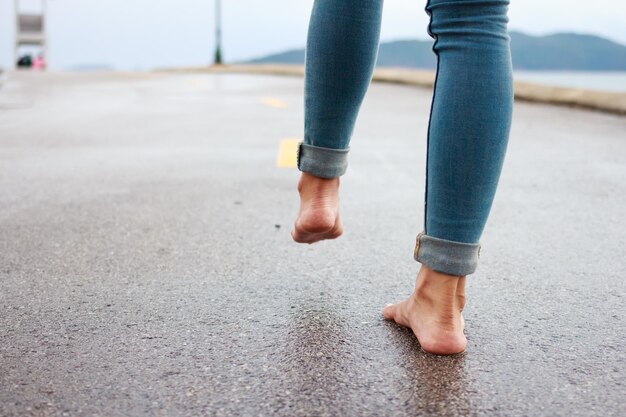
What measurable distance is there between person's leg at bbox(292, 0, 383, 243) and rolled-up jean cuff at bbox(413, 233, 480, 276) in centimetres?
36

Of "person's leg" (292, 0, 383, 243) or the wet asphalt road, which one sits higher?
"person's leg" (292, 0, 383, 243)

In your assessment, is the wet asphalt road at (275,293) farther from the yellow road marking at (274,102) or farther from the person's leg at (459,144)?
the yellow road marking at (274,102)

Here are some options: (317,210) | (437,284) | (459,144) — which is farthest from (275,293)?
(459,144)

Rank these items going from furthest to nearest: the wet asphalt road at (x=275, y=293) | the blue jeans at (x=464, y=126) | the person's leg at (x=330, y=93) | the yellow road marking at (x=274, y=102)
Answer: the yellow road marking at (x=274, y=102) → the person's leg at (x=330, y=93) → the blue jeans at (x=464, y=126) → the wet asphalt road at (x=275, y=293)

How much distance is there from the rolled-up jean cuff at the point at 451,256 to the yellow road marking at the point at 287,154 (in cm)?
201

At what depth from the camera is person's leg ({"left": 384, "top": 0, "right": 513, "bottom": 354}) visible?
131 cm

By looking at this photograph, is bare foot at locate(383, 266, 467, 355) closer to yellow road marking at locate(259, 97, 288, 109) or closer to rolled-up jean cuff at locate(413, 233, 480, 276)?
rolled-up jean cuff at locate(413, 233, 480, 276)

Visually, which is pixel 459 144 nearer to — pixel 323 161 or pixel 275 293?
pixel 323 161

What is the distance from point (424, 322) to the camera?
4.56 ft

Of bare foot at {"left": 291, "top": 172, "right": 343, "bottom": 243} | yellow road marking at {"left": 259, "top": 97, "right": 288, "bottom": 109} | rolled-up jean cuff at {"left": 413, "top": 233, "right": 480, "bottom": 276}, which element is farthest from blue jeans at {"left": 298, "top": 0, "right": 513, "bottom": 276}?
yellow road marking at {"left": 259, "top": 97, "right": 288, "bottom": 109}

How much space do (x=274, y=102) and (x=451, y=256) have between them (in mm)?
6382

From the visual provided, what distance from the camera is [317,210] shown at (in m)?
1.66

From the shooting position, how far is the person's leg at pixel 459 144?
4.30ft

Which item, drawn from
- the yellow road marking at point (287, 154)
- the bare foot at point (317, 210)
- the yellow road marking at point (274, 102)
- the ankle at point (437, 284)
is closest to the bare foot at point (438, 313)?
the ankle at point (437, 284)
